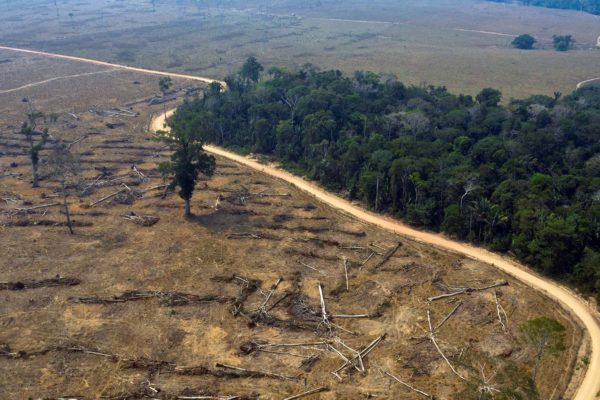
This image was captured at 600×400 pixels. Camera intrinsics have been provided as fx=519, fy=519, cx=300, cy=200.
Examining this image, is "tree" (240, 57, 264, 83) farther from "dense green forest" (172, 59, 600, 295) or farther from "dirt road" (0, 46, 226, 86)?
"dirt road" (0, 46, 226, 86)

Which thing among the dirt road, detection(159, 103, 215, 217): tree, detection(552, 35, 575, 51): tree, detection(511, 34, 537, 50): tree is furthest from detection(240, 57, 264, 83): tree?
detection(552, 35, 575, 51): tree

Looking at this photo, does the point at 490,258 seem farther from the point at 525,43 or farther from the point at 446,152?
the point at 525,43

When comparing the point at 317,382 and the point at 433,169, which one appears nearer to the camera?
the point at 317,382

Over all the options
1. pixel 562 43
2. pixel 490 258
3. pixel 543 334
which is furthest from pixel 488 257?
pixel 562 43

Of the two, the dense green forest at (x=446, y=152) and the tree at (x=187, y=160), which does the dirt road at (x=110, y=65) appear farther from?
the tree at (x=187, y=160)

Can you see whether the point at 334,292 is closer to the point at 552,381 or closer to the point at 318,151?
the point at 552,381

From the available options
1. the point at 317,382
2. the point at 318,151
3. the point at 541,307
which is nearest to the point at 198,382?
the point at 317,382

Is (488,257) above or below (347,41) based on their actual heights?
below
